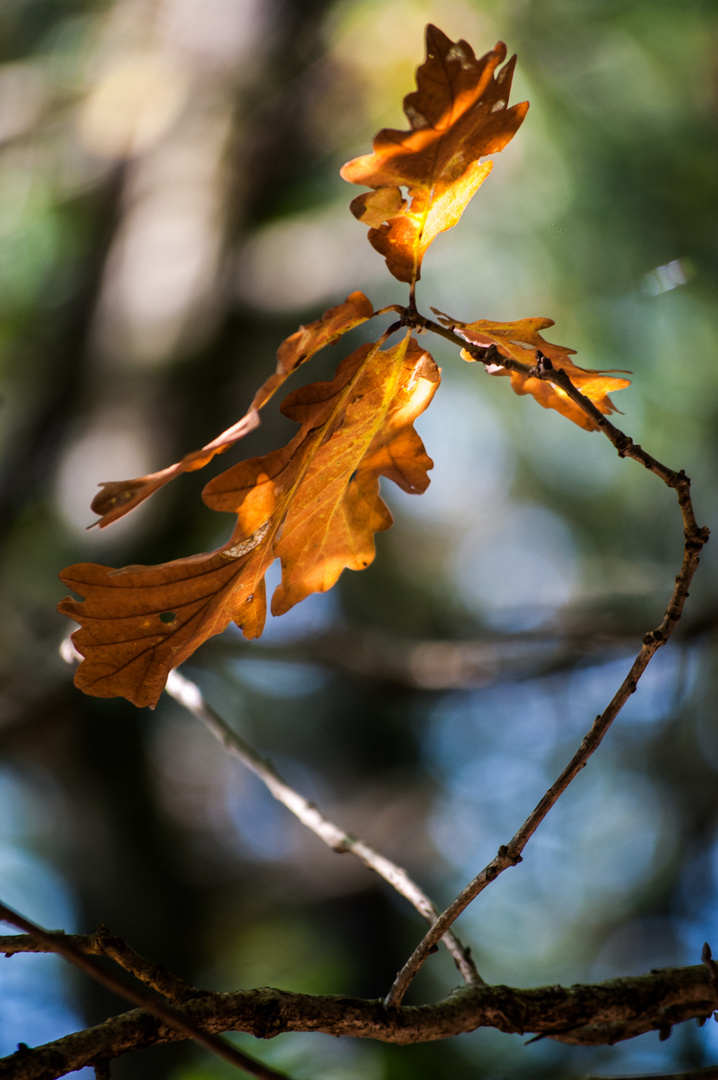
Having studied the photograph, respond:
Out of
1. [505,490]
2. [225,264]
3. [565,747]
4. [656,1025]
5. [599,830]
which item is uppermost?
[225,264]

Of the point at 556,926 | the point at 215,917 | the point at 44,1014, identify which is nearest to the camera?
the point at 44,1014

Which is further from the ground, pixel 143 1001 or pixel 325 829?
pixel 325 829

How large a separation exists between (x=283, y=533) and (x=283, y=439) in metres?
1.65

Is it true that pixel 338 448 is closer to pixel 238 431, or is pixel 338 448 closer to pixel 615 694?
pixel 238 431

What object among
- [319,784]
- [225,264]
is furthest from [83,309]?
[319,784]

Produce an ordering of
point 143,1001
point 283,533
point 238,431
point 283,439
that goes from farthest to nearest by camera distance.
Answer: point 283,439 → point 283,533 → point 238,431 → point 143,1001

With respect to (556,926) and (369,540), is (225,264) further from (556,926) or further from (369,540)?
(556,926)

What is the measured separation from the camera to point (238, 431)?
372 mm

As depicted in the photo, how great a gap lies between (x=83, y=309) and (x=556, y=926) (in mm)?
2345

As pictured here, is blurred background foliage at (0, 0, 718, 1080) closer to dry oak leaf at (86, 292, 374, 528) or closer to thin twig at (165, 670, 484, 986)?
thin twig at (165, 670, 484, 986)

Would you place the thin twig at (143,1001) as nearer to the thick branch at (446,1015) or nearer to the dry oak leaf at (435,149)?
the thick branch at (446,1015)

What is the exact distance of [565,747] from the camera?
2.46m

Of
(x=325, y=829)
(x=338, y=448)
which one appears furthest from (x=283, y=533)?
(x=325, y=829)

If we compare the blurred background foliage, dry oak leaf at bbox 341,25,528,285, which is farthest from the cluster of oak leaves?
the blurred background foliage
